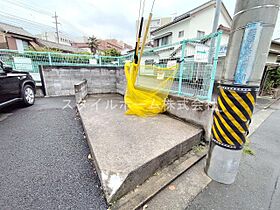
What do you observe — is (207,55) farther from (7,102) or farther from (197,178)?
(7,102)

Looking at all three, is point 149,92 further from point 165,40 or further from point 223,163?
point 165,40

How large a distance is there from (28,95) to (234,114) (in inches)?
231

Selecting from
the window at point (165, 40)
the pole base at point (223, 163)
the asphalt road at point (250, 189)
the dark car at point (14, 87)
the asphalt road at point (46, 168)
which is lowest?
the asphalt road at point (250, 189)

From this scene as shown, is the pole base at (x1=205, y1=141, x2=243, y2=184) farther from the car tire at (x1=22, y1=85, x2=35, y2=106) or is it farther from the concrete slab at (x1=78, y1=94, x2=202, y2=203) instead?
the car tire at (x1=22, y1=85, x2=35, y2=106)

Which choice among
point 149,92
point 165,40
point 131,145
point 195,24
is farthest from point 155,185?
point 165,40

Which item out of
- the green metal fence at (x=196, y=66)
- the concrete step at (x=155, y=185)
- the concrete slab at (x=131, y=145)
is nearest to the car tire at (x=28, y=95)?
the concrete slab at (x=131, y=145)

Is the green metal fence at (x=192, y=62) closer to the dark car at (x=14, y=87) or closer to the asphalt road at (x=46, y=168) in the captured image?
the asphalt road at (x=46, y=168)

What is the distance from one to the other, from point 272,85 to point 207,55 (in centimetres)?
1037

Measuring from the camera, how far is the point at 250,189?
173 cm

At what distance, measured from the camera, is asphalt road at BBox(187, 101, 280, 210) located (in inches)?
59.6

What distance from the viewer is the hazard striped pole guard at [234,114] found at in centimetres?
154

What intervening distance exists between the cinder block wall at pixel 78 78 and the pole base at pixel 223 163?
4.80 metres

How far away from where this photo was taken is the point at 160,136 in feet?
7.77

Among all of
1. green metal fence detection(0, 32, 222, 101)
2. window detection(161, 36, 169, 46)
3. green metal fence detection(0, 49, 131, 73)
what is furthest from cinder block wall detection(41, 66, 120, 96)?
window detection(161, 36, 169, 46)
